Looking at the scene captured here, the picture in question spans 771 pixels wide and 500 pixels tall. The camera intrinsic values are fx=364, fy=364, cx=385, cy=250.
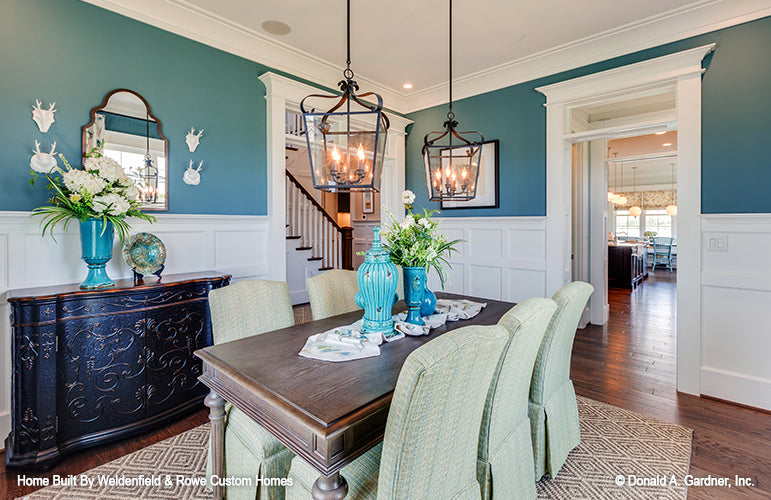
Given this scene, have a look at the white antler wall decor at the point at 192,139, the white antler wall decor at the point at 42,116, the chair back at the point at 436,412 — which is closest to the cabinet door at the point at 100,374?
the white antler wall decor at the point at 42,116

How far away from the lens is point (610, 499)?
1772 mm

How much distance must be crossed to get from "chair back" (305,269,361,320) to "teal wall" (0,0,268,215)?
128cm

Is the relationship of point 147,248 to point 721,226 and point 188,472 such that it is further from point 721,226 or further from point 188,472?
point 721,226

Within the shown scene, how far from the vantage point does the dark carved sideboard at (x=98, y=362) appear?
6.25 ft

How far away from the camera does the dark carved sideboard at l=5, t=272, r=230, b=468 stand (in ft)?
6.25

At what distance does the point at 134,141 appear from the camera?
2.58 m

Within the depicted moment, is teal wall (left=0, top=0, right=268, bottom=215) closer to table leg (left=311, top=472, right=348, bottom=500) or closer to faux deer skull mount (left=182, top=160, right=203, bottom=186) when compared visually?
faux deer skull mount (left=182, top=160, right=203, bottom=186)

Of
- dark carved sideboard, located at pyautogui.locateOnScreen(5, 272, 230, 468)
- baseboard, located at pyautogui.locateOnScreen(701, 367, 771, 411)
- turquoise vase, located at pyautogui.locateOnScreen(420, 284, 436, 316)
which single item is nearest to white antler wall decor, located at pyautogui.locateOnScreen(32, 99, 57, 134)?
dark carved sideboard, located at pyautogui.locateOnScreen(5, 272, 230, 468)

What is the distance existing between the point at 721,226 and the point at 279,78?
3.76 m

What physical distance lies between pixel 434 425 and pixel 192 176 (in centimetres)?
270

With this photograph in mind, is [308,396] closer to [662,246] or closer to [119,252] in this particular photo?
[119,252]

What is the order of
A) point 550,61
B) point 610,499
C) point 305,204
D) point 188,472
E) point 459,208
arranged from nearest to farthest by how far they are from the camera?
point 610,499 → point 188,472 → point 550,61 → point 459,208 → point 305,204

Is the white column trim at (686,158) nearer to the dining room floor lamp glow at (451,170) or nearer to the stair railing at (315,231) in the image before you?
the dining room floor lamp glow at (451,170)

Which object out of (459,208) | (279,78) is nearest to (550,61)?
(459,208)
